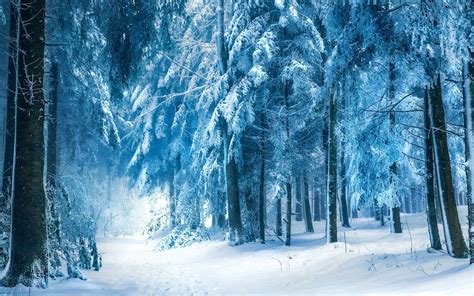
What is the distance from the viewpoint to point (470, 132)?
22.7ft

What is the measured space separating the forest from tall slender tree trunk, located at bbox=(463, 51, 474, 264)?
24mm

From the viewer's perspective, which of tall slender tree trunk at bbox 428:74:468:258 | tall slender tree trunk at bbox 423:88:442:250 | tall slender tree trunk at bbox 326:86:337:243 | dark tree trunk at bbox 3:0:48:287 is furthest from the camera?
tall slender tree trunk at bbox 326:86:337:243

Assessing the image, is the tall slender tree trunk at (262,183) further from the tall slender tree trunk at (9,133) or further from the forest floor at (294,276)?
the tall slender tree trunk at (9,133)

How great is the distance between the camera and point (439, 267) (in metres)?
7.75

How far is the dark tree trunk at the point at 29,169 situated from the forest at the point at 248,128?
22 millimetres

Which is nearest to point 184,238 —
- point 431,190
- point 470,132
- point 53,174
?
point 53,174

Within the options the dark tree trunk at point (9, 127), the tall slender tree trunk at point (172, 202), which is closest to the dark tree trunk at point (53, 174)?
the dark tree trunk at point (9, 127)

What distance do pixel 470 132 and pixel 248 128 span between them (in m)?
10.5

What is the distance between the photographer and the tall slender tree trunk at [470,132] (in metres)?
6.88

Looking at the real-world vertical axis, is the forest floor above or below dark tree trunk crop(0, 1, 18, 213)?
below

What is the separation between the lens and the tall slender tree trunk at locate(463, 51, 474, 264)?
6.88 m

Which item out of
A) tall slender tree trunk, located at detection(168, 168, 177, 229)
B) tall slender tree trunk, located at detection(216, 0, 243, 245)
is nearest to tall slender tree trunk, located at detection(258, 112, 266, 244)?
tall slender tree trunk, located at detection(216, 0, 243, 245)

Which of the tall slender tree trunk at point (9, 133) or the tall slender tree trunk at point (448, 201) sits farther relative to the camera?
the tall slender tree trunk at point (9, 133)

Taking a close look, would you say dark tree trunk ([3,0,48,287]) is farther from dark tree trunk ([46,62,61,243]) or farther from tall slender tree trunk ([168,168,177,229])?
tall slender tree trunk ([168,168,177,229])
